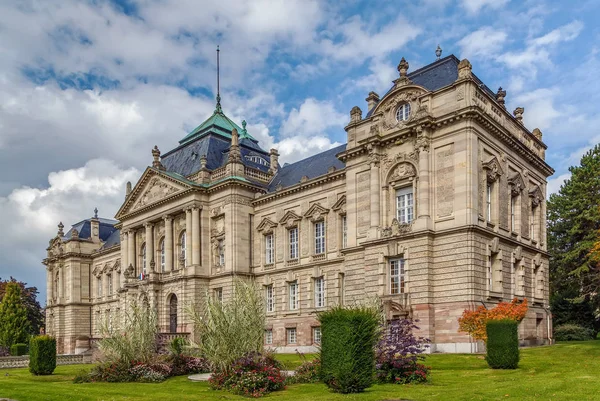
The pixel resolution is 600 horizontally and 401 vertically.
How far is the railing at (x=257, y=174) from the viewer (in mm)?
51500

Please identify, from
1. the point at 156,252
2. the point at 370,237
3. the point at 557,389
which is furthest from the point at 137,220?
the point at 557,389

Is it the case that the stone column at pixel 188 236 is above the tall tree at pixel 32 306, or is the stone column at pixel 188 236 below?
above

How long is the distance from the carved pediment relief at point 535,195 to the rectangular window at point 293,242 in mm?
18842

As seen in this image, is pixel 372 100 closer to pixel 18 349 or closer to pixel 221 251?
pixel 221 251

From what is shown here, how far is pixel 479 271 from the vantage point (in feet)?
107

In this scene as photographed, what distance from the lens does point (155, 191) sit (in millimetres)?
55625

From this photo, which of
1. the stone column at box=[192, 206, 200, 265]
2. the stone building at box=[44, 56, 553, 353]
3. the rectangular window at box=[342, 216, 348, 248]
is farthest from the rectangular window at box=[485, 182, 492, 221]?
the stone column at box=[192, 206, 200, 265]

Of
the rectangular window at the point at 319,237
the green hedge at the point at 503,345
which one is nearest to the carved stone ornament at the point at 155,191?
the rectangular window at the point at 319,237

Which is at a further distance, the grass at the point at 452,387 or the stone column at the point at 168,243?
the stone column at the point at 168,243

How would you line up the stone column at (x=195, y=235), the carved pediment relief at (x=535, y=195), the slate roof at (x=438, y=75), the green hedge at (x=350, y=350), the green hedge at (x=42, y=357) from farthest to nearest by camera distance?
the stone column at (x=195, y=235) → the carved pediment relief at (x=535, y=195) → the slate roof at (x=438, y=75) → the green hedge at (x=42, y=357) → the green hedge at (x=350, y=350)

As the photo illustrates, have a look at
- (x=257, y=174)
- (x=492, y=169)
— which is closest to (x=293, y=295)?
(x=257, y=174)

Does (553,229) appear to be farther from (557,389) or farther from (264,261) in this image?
(557,389)

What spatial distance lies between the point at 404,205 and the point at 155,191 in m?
28.8

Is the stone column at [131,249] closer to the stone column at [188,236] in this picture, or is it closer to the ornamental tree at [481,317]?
the stone column at [188,236]
